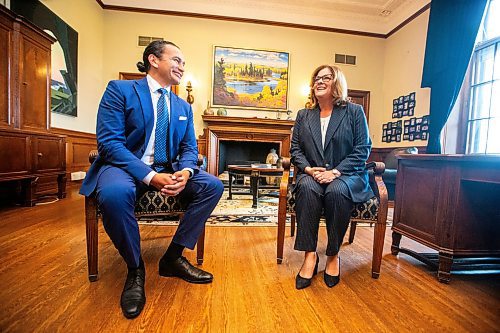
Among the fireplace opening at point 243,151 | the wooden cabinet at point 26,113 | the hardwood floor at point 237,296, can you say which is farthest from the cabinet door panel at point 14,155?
the fireplace opening at point 243,151

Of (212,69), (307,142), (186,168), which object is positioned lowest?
(186,168)

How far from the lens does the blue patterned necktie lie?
1.42m

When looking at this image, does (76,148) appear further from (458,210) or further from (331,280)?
(458,210)

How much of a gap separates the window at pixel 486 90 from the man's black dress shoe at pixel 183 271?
387 cm

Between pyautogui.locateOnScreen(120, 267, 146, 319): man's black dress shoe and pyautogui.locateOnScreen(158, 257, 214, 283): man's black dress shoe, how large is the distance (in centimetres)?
17

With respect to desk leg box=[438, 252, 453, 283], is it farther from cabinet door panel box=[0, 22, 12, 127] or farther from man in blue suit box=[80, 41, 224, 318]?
cabinet door panel box=[0, 22, 12, 127]

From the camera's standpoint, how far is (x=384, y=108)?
561cm

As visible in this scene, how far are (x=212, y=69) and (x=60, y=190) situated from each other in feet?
11.5

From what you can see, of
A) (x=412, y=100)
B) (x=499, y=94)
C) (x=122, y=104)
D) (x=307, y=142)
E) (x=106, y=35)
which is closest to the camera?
(x=122, y=104)

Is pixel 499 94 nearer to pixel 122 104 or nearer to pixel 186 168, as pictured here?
pixel 186 168

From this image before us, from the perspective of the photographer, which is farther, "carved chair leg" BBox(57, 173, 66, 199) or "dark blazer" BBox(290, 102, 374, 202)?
"carved chair leg" BBox(57, 173, 66, 199)

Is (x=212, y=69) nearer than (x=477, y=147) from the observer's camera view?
No

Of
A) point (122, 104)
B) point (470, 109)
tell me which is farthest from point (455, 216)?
point (470, 109)

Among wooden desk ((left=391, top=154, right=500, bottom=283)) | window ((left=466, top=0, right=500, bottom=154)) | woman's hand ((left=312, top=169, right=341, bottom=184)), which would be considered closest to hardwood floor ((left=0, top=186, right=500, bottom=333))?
wooden desk ((left=391, top=154, right=500, bottom=283))
